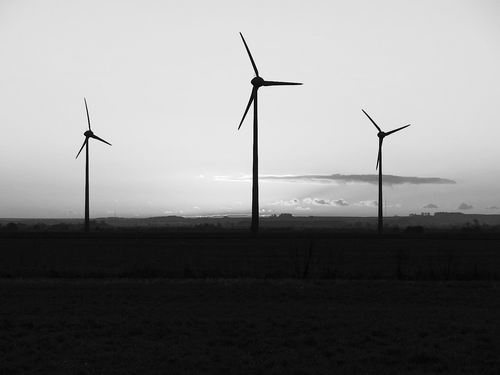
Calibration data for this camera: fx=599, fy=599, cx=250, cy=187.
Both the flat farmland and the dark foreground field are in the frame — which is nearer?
the dark foreground field

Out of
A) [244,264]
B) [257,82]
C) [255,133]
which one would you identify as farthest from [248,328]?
[257,82]

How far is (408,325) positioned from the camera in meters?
16.7

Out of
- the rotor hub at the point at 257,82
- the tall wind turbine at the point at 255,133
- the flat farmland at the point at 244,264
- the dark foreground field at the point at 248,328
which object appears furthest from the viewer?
the rotor hub at the point at 257,82

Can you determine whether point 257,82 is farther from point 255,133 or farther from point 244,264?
point 244,264

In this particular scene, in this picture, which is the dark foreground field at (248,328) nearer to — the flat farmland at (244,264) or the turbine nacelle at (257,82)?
the flat farmland at (244,264)

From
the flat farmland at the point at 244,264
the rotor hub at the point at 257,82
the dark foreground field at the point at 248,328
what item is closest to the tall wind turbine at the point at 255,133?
the rotor hub at the point at 257,82

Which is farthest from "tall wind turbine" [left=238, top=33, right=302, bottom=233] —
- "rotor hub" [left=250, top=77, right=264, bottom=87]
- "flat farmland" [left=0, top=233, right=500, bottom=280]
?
"flat farmland" [left=0, top=233, right=500, bottom=280]

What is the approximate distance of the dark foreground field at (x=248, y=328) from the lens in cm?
1251

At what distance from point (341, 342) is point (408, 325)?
3139 millimetres

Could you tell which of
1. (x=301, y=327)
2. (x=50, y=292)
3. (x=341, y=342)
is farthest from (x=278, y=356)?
(x=50, y=292)

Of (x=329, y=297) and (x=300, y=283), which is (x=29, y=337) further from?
(x=300, y=283)

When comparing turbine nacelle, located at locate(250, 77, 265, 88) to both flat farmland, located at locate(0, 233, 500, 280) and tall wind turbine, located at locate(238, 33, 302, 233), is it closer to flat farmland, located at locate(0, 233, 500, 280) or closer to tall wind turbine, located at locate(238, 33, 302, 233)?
tall wind turbine, located at locate(238, 33, 302, 233)

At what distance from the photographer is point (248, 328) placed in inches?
636

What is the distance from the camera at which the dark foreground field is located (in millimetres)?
12508
